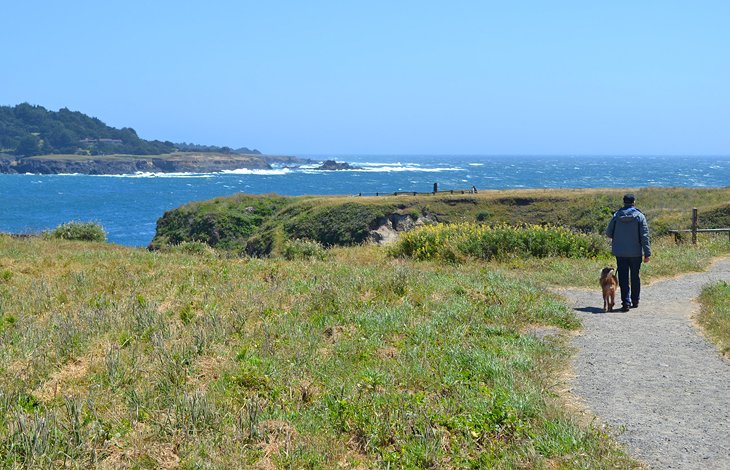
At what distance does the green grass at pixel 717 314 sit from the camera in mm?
10348

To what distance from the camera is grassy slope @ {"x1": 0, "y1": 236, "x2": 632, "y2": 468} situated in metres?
6.15

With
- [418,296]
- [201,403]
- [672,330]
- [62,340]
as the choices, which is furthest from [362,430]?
[672,330]

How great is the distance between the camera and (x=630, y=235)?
1326 centimetres

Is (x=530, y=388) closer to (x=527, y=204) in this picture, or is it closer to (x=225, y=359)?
(x=225, y=359)

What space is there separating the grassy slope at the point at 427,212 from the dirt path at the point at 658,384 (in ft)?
147

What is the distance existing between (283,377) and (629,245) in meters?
8.51

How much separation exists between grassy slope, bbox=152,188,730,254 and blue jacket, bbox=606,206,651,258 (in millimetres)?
42775

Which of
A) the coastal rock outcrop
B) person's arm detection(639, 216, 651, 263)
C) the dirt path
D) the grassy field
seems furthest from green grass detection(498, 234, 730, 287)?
the coastal rock outcrop

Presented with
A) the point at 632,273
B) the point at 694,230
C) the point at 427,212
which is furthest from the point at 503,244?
the point at 427,212

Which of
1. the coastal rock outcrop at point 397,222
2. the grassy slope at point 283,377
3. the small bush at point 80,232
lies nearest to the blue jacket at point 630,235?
the grassy slope at point 283,377

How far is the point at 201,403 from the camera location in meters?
6.70

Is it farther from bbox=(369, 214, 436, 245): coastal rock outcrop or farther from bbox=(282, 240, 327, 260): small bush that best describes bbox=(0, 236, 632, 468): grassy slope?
bbox=(369, 214, 436, 245): coastal rock outcrop

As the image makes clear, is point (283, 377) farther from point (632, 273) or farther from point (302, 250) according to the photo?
point (302, 250)

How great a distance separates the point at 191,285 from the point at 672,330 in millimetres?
8893
